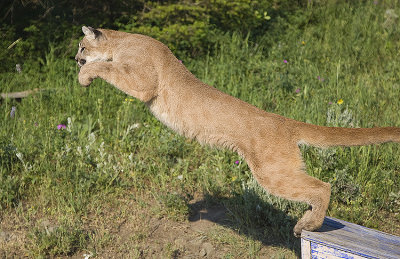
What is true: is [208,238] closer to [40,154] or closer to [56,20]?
[40,154]

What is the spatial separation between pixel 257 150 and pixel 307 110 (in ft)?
9.15

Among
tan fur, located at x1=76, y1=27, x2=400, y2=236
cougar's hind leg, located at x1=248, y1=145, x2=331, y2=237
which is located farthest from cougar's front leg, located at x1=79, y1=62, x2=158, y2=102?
cougar's hind leg, located at x1=248, y1=145, x2=331, y2=237

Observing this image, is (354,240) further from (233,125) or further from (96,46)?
(96,46)

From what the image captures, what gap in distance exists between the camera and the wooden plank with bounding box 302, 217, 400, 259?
3861mm

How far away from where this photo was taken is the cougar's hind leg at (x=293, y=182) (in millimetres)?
4066

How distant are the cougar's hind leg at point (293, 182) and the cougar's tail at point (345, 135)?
19 centimetres

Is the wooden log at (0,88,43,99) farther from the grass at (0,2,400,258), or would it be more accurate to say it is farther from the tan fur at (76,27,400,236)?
the tan fur at (76,27,400,236)

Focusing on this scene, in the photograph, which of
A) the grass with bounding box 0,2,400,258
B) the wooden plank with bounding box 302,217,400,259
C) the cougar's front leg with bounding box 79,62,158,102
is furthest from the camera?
the grass with bounding box 0,2,400,258

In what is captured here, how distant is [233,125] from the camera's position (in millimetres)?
4266

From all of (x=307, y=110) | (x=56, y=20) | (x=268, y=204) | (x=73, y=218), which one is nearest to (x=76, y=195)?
(x=73, y=218)

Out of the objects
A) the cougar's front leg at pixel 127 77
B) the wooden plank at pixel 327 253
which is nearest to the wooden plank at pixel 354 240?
the wooden plank at pixel 327 253

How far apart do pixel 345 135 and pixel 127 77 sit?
202cm

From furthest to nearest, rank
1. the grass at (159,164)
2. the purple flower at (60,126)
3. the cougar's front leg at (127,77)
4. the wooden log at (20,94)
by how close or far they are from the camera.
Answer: the wooden log at (20,94), the purple flower at (60,126), the grass at (159,164), the cougar's front leg at (127,77)

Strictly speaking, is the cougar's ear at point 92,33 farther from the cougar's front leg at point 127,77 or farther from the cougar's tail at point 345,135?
the cougar's tail at point 345,135
